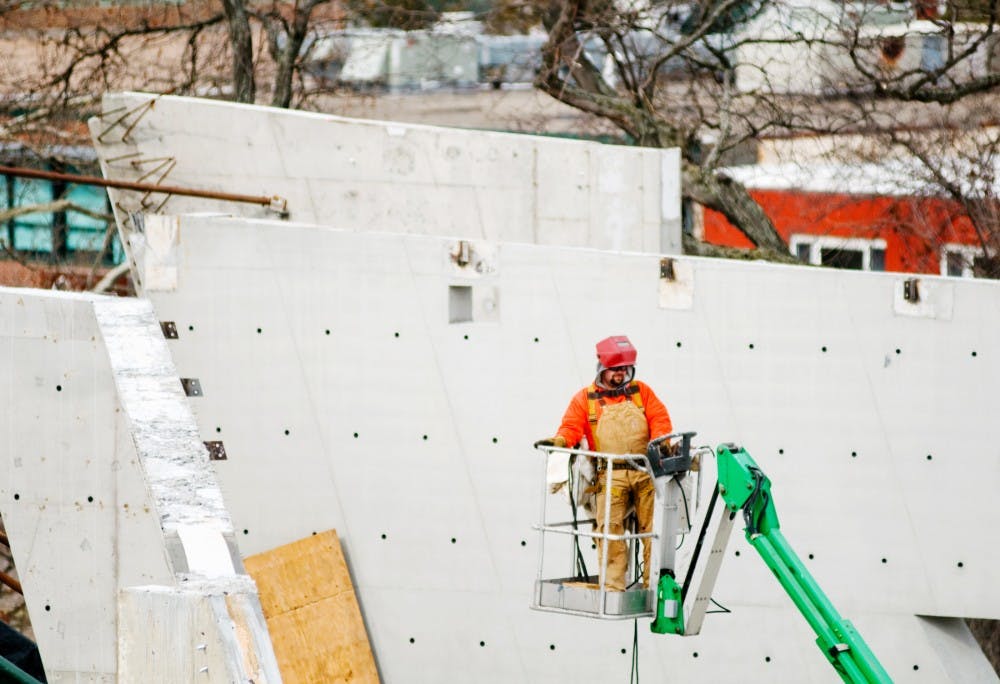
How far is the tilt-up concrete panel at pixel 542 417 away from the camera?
11.8 metres

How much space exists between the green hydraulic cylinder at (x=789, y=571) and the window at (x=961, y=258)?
995 cm

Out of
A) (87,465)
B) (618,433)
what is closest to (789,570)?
(618,433)

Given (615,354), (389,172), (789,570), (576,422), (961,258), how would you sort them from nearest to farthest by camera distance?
(789,570), (615,354), (576,422), (389,172), (961,258)

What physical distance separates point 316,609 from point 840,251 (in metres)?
11.4

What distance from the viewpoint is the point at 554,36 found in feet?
57.7

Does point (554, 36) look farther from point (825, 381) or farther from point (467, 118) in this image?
point (467, 118)

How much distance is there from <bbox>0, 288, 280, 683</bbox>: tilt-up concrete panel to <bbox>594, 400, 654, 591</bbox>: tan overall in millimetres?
2357

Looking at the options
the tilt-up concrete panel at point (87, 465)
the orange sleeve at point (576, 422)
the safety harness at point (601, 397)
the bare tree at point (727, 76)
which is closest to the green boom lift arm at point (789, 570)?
the safety harness at point (601, 397)

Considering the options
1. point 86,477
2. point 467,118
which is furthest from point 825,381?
point 467,118

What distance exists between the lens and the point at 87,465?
1015 cm

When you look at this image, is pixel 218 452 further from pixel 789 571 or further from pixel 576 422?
pixel 789 571

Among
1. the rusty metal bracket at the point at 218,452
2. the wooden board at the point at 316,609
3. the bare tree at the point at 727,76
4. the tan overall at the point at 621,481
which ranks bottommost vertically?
the wooden board at the point at 316,609

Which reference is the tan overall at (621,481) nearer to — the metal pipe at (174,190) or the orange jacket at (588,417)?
the orange jacket at (588,417)

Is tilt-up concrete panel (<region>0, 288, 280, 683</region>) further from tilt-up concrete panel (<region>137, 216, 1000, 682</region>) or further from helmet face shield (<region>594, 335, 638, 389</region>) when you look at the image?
helmet face shield (<region>594, 335, 638, 389</region>)
